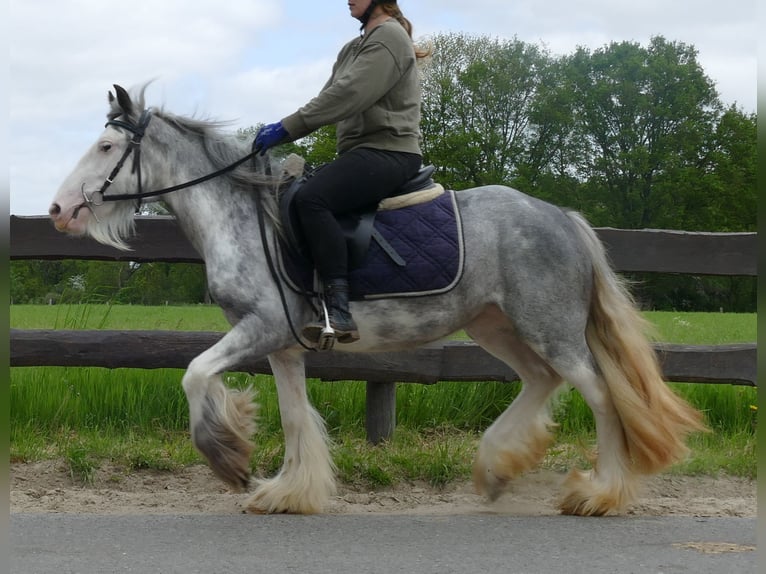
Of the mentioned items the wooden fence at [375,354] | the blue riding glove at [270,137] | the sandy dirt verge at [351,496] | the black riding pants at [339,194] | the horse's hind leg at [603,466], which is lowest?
the sandy dirt verge at [351,496]

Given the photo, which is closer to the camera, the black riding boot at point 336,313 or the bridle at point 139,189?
the black riding boot at point 336,313

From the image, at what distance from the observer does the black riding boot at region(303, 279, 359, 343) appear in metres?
5.21

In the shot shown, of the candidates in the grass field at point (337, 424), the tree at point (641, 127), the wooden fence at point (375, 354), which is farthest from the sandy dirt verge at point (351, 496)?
the tree at point (641, 127)

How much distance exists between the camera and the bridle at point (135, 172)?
5336 mm

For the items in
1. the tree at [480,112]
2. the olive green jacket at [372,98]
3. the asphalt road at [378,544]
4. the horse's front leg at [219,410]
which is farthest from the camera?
the tree at [480,112]

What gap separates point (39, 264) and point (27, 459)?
372cm

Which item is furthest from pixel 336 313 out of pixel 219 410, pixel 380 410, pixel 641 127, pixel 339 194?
pixel 641 127

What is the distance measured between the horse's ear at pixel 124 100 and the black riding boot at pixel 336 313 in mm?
1481

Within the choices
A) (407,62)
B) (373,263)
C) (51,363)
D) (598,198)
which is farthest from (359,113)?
(598,198)

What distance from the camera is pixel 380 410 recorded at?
22.7ft

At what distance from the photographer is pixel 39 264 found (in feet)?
31.9

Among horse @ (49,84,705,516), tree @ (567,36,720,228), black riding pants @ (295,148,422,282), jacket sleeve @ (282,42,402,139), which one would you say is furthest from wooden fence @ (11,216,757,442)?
tree @ (567,36,720,228)

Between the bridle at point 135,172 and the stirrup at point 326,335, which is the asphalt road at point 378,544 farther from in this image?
the bridle at point 135,172

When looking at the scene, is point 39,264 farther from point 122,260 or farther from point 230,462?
point 230,462
